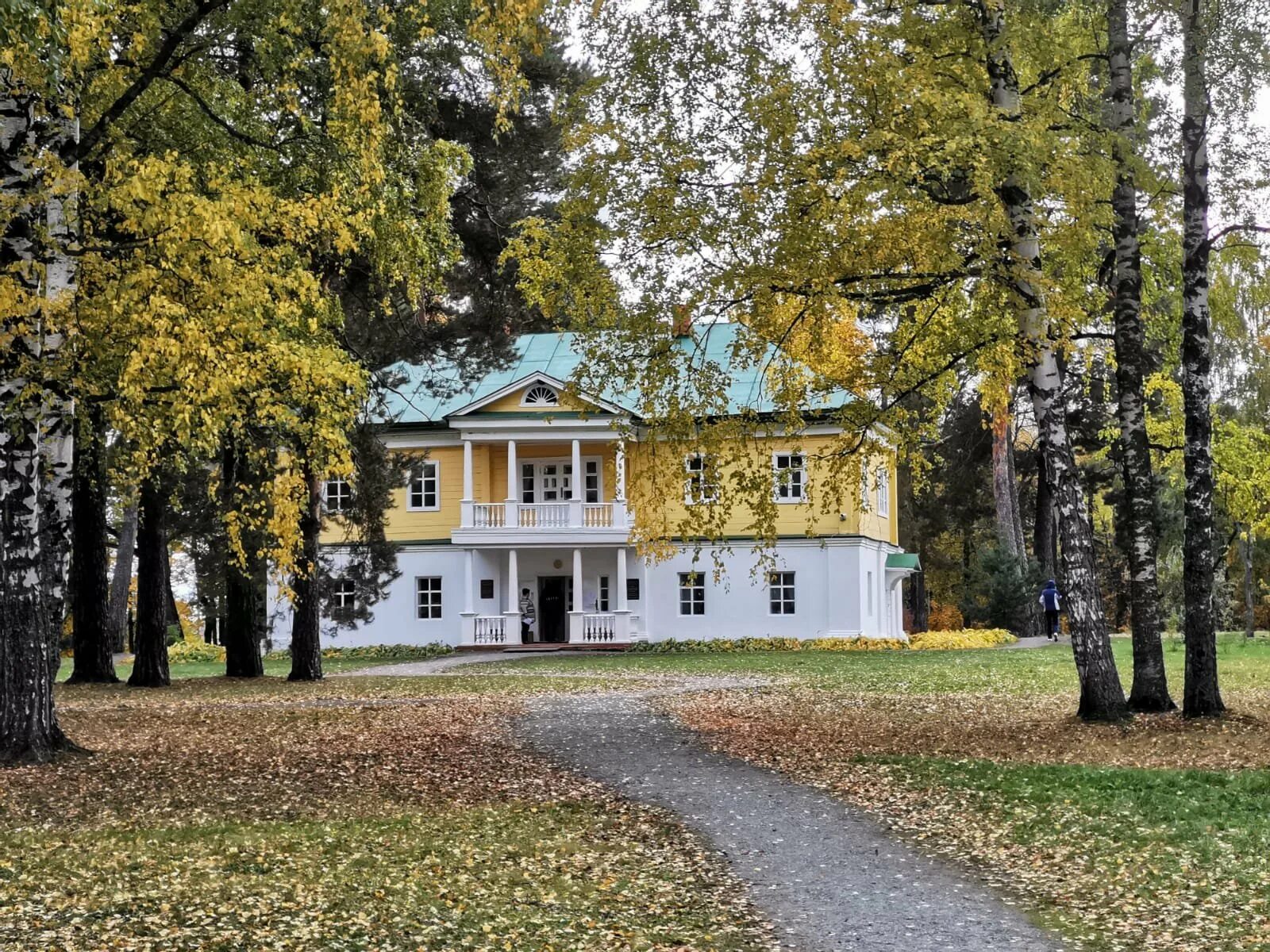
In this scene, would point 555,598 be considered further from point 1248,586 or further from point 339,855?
point 339,855

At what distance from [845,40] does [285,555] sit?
941 centimetres

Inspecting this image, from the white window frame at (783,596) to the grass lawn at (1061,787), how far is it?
639 inches

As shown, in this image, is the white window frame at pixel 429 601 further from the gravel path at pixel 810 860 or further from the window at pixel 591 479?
the gravel path at pixel 810 860

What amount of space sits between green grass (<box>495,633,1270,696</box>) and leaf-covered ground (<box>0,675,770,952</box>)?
32.6 ft

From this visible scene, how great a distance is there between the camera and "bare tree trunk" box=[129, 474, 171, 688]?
2195 centimetres

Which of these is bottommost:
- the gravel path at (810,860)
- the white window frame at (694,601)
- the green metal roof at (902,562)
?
the gravel path at (810,860)

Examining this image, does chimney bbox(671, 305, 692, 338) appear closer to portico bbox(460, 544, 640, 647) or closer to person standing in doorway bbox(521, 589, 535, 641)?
portico bbox(460, 544, 640, 647)

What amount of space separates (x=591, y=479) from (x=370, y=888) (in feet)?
104

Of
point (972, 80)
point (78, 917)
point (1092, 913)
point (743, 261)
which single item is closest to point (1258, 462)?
point (972, 80)

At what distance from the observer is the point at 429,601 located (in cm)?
3806

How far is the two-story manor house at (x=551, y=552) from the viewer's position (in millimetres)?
36750

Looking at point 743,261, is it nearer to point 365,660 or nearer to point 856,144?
point 856,144

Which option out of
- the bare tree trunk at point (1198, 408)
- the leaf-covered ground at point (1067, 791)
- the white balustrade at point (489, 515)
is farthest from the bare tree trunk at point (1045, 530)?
the bare tree trunk at point (1198, 408)

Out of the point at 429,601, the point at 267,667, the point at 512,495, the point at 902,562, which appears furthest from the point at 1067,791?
the point at 902,562
